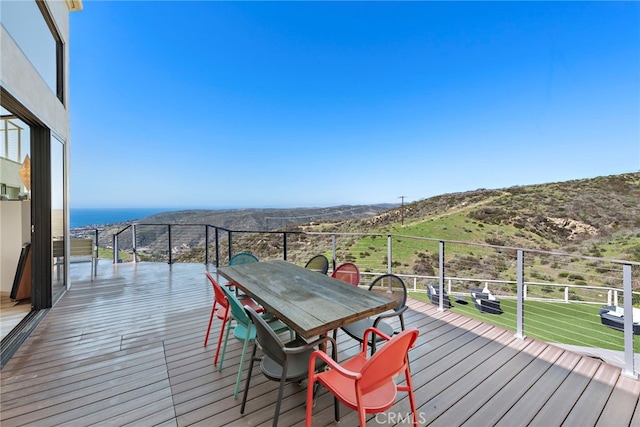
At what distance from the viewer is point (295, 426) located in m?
1.46

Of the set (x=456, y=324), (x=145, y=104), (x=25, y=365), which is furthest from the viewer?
(x=145, y=104)

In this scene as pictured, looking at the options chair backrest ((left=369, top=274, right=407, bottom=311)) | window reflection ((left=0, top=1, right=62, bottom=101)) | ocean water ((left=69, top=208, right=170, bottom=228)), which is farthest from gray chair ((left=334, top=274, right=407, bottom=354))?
ocean water ((left=69, top=208, right=170, bottom=228))

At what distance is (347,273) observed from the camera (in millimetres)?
2730

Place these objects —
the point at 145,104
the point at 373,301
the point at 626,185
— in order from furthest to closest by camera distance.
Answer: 1. the point at 626,185
2. the point at 145,104
3. the point at 373,301

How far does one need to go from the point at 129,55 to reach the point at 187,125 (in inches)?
192

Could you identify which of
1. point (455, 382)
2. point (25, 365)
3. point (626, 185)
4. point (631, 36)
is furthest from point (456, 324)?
point (626, 185)

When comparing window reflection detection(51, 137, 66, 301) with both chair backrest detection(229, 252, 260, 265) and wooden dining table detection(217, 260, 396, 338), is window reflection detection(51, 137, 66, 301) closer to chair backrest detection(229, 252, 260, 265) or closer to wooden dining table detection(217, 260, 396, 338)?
chair backrest detection(229, 252, 260, 265)

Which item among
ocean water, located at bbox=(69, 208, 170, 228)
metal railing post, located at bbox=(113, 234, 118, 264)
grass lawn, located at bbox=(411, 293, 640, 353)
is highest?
ocean water, located at bbox=(69, 208, 170, 228)

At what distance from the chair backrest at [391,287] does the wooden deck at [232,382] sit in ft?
1.90

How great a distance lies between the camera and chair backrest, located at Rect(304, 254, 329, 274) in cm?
304

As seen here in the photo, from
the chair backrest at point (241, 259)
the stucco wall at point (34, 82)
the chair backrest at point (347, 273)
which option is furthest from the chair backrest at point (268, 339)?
the stucco wall at point (34, 82)

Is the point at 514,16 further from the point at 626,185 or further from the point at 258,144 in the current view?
the point at 626,185

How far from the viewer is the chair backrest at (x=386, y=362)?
1064 mm

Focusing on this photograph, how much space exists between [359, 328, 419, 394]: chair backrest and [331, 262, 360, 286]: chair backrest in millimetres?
1486
